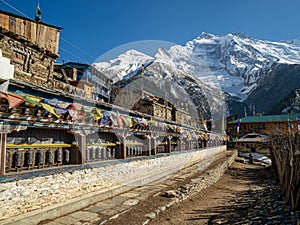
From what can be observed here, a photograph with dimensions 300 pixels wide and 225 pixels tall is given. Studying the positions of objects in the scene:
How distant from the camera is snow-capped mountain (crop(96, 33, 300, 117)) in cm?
10219

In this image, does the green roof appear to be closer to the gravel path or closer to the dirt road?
the gravel path

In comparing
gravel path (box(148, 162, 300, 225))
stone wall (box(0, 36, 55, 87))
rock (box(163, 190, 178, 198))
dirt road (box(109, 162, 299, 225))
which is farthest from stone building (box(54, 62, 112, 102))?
gravel path (box(148, 162, 300, 225))

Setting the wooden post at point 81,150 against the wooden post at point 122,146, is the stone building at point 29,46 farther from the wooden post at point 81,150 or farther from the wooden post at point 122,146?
the wooden post at point 122,146

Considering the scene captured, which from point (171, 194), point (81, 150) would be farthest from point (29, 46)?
point (171, 194)

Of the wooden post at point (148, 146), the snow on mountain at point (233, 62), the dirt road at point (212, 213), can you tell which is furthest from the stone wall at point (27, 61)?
the snow on mountain at point (233, 62)

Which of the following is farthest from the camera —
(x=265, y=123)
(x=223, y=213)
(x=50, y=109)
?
(x=265, y=123)

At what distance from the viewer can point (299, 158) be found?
727 cm

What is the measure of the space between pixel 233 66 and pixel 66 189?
17610 centimetres

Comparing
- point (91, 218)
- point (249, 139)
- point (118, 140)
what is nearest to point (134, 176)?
point (118, 140)

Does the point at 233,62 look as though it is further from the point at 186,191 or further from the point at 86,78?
the point at 186,191

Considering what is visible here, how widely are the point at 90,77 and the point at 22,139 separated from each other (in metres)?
21.7

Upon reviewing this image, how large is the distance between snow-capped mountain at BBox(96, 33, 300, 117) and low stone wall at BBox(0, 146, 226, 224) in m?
76.7

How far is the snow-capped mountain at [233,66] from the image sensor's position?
335ft

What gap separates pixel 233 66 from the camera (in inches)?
6501
